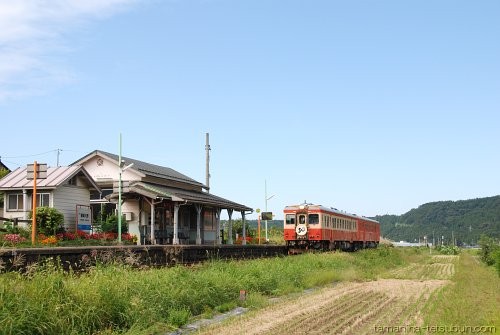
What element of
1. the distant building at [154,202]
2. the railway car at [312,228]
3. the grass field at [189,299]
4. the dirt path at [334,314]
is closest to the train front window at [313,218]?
the railway car at [312,228]

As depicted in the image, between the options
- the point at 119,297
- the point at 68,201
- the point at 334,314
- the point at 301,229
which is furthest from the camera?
the point at 301,229

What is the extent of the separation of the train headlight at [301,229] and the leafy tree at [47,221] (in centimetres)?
1261

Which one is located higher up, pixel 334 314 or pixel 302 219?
pixel 302 219

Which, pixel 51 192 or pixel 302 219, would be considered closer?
pixel 51 192

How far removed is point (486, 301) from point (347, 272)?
794 centimetres

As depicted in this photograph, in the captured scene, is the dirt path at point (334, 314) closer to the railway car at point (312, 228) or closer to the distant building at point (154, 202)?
the distant building at point (154, 202)

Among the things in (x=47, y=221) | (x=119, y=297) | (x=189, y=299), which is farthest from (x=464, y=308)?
(x=47, y=221)

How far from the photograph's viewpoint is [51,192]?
2559 cm

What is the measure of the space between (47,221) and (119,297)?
1580cm

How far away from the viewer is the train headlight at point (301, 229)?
30688 mm

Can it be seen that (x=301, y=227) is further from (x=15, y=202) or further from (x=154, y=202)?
(x=15, y=202)

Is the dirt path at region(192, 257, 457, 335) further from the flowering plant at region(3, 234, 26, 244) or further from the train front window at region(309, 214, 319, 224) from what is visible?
the train front window at region(309, 214, 319, 224)

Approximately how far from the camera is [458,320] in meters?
10.2

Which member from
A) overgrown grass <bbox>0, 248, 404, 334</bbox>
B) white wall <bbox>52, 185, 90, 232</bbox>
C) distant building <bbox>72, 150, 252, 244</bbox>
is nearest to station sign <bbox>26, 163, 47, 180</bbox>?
distant building <bbox>72, 150, 252, 244</bbox>
